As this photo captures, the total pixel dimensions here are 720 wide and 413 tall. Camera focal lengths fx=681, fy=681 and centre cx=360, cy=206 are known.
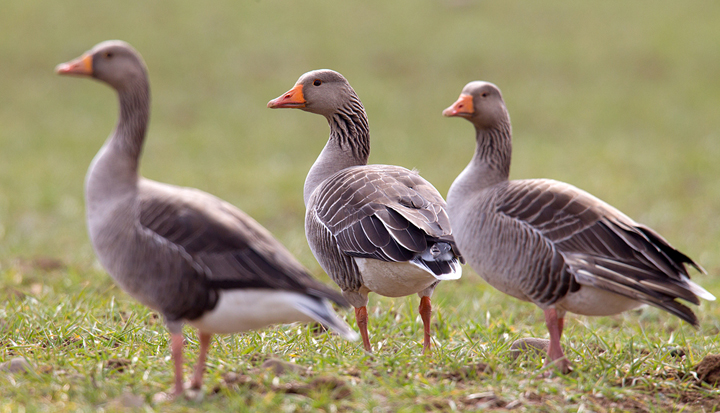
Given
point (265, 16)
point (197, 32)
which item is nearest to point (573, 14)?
point (265, 16)

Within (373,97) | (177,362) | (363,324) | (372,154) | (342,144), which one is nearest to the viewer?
(177,362)

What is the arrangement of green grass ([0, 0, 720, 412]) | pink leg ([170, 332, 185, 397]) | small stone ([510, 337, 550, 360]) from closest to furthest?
1. pink leg ([170, 332, 185, 397])
2. green grass ([0, 0, 720, 412])
3. small stone ([510, 337, 550, 360])

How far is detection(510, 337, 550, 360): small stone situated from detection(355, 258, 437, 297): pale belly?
76 centimetres

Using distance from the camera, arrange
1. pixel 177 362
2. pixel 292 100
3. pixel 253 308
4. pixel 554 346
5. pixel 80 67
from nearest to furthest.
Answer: pixel 253 308 → pixel 177 362 → pixel 80 67 → pixel 554 346 → pixel 292 100

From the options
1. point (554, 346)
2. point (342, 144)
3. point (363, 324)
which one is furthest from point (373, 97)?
point (554, 346)

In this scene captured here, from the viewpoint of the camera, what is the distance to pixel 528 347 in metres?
4.87

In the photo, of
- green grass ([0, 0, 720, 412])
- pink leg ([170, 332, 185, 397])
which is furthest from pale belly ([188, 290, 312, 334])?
green grass ([0, 0, 720, 412])

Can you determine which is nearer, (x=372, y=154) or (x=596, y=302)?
(x=596, y=302)

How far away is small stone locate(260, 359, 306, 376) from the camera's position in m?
4.24

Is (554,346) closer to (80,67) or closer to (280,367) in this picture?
(280,367)

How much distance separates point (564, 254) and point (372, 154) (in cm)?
1153

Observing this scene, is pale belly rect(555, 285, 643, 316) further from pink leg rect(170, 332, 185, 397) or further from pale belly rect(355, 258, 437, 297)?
pink leg rect(170, 332, 185, 397)

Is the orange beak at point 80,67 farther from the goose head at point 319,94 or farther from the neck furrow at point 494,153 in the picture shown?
the neck furrow at point 494,153

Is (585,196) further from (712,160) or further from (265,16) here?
(265,16)
